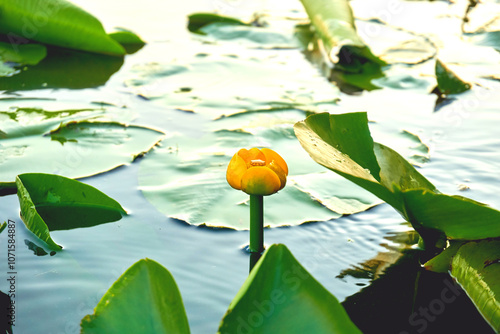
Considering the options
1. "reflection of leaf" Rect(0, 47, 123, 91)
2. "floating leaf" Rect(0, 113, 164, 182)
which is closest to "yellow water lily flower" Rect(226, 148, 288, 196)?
"floating leaf" Rect(0, 113, 164, 182)

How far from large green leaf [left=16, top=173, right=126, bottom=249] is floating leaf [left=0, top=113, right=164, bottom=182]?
0.57 feet

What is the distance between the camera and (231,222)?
4.48 ft

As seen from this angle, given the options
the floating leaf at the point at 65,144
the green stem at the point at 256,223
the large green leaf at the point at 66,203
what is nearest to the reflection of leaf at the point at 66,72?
the floating leaf at the point at 65,144

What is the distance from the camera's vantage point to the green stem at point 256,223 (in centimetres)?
114

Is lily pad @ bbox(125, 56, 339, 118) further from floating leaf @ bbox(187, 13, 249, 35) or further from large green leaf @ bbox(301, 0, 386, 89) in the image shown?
floating leaf @ bbox(187, 13, 249, 35)

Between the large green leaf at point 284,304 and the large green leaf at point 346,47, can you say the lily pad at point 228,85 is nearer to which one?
the large green leaf at point 346,47

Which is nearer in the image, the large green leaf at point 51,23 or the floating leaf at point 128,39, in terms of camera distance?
the large green leaf at point 51,23

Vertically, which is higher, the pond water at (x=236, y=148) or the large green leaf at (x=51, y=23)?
the large green leaf at (x=51, y=23)

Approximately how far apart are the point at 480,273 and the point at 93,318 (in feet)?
2.31

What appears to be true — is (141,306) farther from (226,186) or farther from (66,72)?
(66,72)

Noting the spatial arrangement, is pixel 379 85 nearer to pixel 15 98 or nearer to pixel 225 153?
pixel 225 153

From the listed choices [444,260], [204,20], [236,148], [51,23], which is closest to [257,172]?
[444,260]

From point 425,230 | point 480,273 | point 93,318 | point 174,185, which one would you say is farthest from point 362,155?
point 93,318

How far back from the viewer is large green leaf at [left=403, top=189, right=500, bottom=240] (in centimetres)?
103
